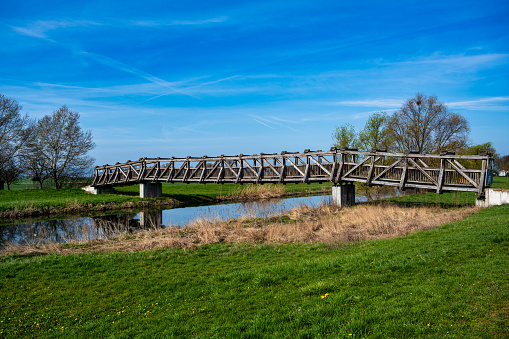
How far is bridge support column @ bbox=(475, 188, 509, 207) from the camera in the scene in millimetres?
17344

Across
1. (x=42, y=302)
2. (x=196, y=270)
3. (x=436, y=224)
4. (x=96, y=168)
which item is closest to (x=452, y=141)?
(x=436, y=224)

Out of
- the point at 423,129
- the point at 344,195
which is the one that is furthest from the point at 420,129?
the point at 344,195

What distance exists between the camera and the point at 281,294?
22.4ft

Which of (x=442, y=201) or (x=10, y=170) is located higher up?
(x=10, y=170)

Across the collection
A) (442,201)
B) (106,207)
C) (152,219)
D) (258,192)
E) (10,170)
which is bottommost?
(152,219)

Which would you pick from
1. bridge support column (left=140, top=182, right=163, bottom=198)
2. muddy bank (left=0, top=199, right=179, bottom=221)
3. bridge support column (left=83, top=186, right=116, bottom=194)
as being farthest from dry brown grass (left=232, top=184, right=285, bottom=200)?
bridge support column (left=83, top=186, right=116, bottom=194)

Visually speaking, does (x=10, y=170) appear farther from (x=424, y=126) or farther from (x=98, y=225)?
(x=424, y=126)

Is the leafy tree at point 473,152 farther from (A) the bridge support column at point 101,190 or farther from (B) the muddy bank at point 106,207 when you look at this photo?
(A) the bridge support column at point 101,190

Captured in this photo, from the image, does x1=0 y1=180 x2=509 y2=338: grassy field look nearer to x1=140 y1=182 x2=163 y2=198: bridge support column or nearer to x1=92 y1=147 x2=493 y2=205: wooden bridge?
x1=92 y1=147 x2=493 y2=205: wooden bridge

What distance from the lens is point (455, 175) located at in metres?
19.5

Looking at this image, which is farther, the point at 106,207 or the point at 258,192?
the point at 258,192

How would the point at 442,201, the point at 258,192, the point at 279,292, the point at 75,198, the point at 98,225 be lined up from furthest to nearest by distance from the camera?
the point at 258,192 → the point at 75,198 → the point at 442,201 → the point at 98,225 → the point at 279,292

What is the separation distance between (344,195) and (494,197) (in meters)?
8.81

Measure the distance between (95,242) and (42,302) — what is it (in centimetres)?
768
